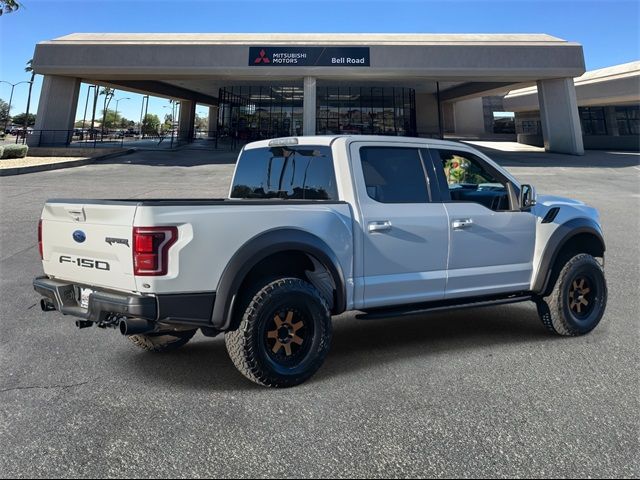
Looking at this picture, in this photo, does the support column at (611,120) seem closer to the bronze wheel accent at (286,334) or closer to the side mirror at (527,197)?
the side mirror at (527,197)

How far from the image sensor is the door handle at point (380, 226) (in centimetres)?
385

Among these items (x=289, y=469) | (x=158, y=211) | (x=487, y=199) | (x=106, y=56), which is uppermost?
(x=106, y=56)

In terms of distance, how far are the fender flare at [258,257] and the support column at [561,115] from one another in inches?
1273

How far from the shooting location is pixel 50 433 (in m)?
2.85

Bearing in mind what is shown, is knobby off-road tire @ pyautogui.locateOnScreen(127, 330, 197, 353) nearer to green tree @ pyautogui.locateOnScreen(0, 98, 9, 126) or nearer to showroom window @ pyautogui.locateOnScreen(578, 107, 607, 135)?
showroom window @ pyautogui.locateOnScreen(578, 107, 607, 135)

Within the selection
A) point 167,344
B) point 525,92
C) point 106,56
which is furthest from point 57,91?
point 525,92

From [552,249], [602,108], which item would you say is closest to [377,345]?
[552,249]

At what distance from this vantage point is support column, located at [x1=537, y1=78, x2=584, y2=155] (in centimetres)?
3033

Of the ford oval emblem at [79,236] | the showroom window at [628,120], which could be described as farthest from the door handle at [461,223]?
the showroom window at [628,120]

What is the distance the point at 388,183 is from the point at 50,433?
308cm

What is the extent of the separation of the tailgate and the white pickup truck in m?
0.01

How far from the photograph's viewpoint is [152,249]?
3.02m

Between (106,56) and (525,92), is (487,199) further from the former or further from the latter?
(525,92)

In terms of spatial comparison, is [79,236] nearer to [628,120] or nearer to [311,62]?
[311,62]
